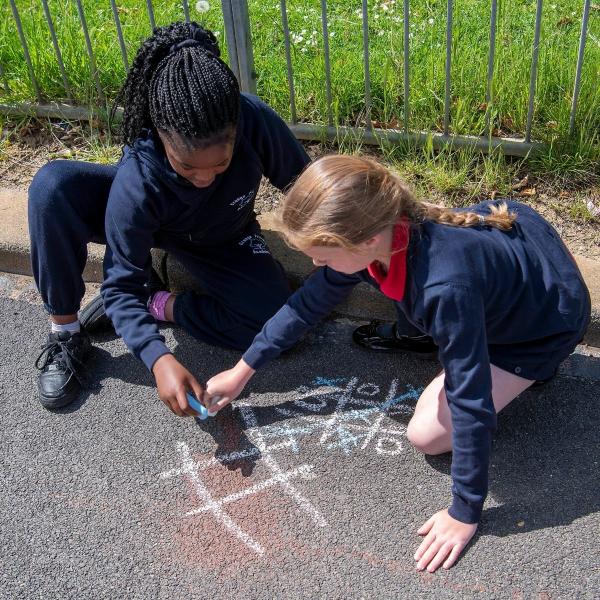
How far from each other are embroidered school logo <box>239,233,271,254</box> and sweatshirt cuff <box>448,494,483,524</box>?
1258 millimetres

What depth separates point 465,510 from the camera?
206 centimetres

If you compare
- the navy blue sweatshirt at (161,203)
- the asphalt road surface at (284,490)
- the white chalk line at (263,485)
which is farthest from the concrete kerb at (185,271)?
the white chalk line at (263,485)

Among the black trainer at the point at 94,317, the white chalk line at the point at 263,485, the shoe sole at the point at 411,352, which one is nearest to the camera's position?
the white chalk line at the point at 263,485

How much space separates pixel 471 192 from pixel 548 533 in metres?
1.53

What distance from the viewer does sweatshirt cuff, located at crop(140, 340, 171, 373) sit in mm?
2348

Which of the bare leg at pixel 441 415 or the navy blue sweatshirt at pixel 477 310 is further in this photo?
the bare leg at pixel 441 415

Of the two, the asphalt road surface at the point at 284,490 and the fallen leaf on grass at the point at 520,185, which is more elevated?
the fallen leaf on grass at the point at 520,185

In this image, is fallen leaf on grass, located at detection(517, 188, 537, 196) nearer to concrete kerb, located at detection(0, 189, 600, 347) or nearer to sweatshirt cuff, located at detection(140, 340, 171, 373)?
concrete kerb, located at detection(0, 189, 600, 347)

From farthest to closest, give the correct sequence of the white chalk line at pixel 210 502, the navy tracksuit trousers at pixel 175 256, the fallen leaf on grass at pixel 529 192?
the fallen leaf on grass at pixel 529 192, the navy tracksuit trousers at pixel 175 256, the white chalk line at pixel 210 502

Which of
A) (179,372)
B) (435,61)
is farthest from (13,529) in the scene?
(435,61)

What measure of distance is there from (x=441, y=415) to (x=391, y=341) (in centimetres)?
51

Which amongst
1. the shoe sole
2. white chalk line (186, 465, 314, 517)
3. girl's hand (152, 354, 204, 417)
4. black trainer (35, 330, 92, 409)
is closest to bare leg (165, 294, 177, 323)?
black trainer (35, 330, 92, 409)

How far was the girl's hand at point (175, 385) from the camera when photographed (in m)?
2.27

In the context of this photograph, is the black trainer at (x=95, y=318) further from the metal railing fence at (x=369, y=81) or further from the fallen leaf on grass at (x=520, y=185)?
the fallen leaf on grass at (x=520, y=185)
